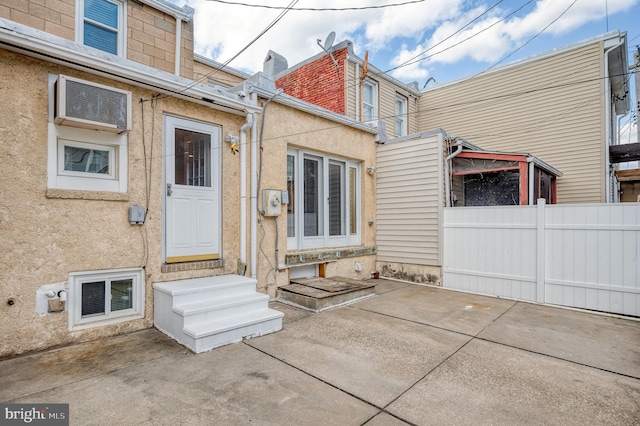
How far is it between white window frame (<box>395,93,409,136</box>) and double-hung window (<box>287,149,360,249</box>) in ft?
13.9

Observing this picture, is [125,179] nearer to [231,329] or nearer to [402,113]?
[231,329]

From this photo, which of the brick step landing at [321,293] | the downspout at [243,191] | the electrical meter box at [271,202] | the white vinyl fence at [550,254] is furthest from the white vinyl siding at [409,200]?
the downspout at [243,191]

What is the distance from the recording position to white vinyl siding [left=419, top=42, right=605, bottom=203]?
27.2 ft

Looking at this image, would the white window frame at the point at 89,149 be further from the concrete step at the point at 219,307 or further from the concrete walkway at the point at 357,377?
the concrete walkway at the point at 357,377

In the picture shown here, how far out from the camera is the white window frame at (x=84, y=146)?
3.28 metres

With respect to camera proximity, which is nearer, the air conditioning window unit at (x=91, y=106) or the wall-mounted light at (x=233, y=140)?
the air conditioning window unit at (x=91, y=106)

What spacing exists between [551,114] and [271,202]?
8548 mm

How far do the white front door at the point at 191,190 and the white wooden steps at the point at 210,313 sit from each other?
0.49 metres

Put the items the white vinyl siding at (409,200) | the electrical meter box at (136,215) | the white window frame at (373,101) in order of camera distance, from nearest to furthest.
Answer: the electrical meter box at (136,215)
the white vinyl siding at (409,200)
the white window frame at (373,101)

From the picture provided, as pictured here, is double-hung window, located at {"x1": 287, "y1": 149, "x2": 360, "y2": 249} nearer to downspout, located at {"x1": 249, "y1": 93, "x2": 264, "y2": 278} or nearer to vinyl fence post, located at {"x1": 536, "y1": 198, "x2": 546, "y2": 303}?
downspout, located at {"x1": 249, "y1": 93, "x2": 264, "y2": 278}

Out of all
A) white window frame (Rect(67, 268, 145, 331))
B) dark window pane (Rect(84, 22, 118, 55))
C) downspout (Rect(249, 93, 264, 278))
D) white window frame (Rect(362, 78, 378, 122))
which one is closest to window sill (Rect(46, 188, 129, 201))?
white window frame (Rect(67, 268, 145, 331))

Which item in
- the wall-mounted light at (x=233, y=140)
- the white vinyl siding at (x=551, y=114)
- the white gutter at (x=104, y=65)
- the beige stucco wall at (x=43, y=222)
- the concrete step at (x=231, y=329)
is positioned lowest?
the concrete step at (x=231, y=329)

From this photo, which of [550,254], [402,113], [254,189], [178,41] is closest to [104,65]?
[254,189]

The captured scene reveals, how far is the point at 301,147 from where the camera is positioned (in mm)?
5863
